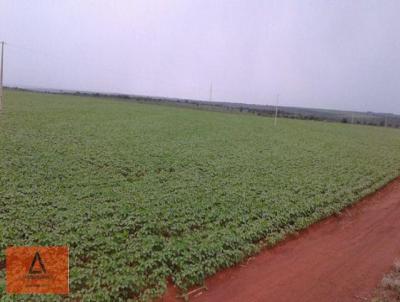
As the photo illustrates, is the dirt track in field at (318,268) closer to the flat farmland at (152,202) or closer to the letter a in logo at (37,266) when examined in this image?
the flat farmland at (152,202)

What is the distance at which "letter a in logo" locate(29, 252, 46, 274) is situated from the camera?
4608mm

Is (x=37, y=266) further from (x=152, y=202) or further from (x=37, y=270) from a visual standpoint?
(x=152, y=202)

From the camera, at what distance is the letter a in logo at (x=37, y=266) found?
4608mm

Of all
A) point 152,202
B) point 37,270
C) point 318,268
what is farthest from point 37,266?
point 318,268

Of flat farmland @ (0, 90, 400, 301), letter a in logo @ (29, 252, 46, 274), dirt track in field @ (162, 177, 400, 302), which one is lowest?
dirt track in field @ (162, 177, 400, 302)

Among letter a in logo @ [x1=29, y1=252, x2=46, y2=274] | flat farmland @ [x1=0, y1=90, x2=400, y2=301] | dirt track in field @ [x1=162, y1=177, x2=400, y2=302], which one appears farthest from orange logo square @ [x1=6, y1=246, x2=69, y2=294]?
dirt track in field @ [x1=162, y1=177, x2=400, y2=302]

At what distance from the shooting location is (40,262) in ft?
15.9

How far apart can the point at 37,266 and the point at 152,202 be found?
312cm

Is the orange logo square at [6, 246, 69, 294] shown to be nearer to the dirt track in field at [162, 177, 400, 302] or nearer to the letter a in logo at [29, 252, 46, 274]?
→ the letter a in logo at [29, 252, 46, 274]

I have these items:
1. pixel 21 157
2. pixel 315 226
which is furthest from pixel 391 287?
pixel 21 157

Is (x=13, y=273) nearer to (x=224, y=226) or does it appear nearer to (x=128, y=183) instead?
(x=224, y=226)

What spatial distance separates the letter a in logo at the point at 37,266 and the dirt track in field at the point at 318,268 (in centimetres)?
197

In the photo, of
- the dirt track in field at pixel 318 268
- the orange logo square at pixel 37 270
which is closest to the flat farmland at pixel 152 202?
the orange logo square at pixel 37 270

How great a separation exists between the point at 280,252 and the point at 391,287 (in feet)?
6.39
